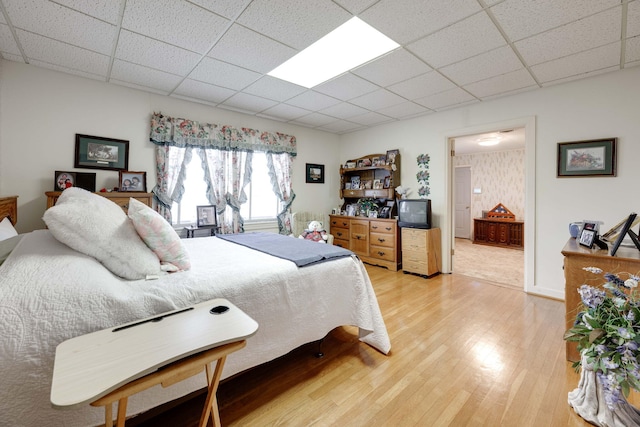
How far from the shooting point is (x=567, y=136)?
311 centimetres

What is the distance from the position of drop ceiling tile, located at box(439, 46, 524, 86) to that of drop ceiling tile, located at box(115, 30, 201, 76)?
2.58 m

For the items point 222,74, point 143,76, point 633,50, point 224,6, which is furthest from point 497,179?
point 143,76

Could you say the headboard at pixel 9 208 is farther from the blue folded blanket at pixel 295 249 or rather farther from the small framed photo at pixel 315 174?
the small framed photo at pixel 315 174

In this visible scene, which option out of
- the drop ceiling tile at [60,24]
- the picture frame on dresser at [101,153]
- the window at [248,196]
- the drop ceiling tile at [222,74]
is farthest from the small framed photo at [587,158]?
the picture frame on dresser at [101,153]

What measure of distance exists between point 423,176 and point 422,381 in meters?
3.34

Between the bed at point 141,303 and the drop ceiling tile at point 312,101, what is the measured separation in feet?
7.57

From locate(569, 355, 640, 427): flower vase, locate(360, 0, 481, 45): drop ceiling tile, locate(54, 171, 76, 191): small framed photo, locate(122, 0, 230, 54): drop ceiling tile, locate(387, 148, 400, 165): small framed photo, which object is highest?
locate(360, 0, 481, 45): drop ceiling tile

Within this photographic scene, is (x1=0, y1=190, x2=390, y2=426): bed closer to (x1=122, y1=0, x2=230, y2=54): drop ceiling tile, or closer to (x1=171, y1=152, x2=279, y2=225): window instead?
(x1=122, y1=0, x2=230, y2=54): drop ceiling tile

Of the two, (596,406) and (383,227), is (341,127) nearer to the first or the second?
(383,227)

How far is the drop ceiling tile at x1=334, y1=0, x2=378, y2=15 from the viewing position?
5.97 feet

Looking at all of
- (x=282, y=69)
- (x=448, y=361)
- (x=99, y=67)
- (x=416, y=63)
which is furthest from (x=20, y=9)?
(x=448, y=361)

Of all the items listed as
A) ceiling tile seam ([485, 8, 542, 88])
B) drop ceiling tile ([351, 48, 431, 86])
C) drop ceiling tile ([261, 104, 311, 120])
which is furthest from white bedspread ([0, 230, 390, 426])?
drop ceiling tile ([261, 104, 311, 120])

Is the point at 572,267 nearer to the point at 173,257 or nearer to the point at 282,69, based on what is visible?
the point at 173,257

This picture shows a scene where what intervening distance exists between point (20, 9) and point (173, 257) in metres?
2.15
